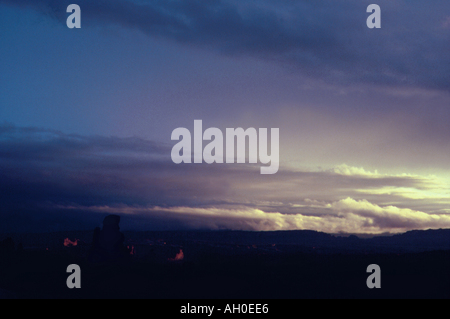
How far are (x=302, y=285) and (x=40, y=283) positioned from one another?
95.4 meters

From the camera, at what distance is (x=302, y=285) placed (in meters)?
169

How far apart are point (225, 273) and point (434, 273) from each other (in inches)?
3522
